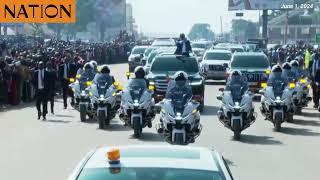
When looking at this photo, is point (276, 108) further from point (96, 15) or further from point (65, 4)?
point (96, 15)

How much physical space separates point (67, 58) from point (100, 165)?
2181 centimetres

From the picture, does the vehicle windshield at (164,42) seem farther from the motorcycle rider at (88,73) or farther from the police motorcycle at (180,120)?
the police motorcycle at (180,120)

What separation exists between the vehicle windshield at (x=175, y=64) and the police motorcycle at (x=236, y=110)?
7.94 meters

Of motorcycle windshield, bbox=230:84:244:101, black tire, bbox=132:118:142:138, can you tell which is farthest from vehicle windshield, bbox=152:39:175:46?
motorcycle windshield, bbox=230:84:244:101

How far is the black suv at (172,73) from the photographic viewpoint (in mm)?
24797

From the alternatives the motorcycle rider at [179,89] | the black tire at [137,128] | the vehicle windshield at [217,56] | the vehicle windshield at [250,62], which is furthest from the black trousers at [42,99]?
the vehicle windshield at [217,56]

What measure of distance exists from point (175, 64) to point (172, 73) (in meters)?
0.51

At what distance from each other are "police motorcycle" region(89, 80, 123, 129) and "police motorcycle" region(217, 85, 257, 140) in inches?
134

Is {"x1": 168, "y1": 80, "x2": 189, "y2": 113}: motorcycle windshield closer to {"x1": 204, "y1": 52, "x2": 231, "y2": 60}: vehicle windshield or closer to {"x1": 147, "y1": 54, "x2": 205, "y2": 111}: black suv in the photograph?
{"x1": 147, "y1": 54, "x2": 205, "y2": 111}: black suv

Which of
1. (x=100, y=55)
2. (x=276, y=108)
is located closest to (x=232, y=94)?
(x=276, y=108)

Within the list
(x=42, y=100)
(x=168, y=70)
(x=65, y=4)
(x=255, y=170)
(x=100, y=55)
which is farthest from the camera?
(x=100, y=55)

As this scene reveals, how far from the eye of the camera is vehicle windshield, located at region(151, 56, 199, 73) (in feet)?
84.7

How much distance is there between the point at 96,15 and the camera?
180 metres

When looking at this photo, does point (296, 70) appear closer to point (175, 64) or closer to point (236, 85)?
point (175, 64)
